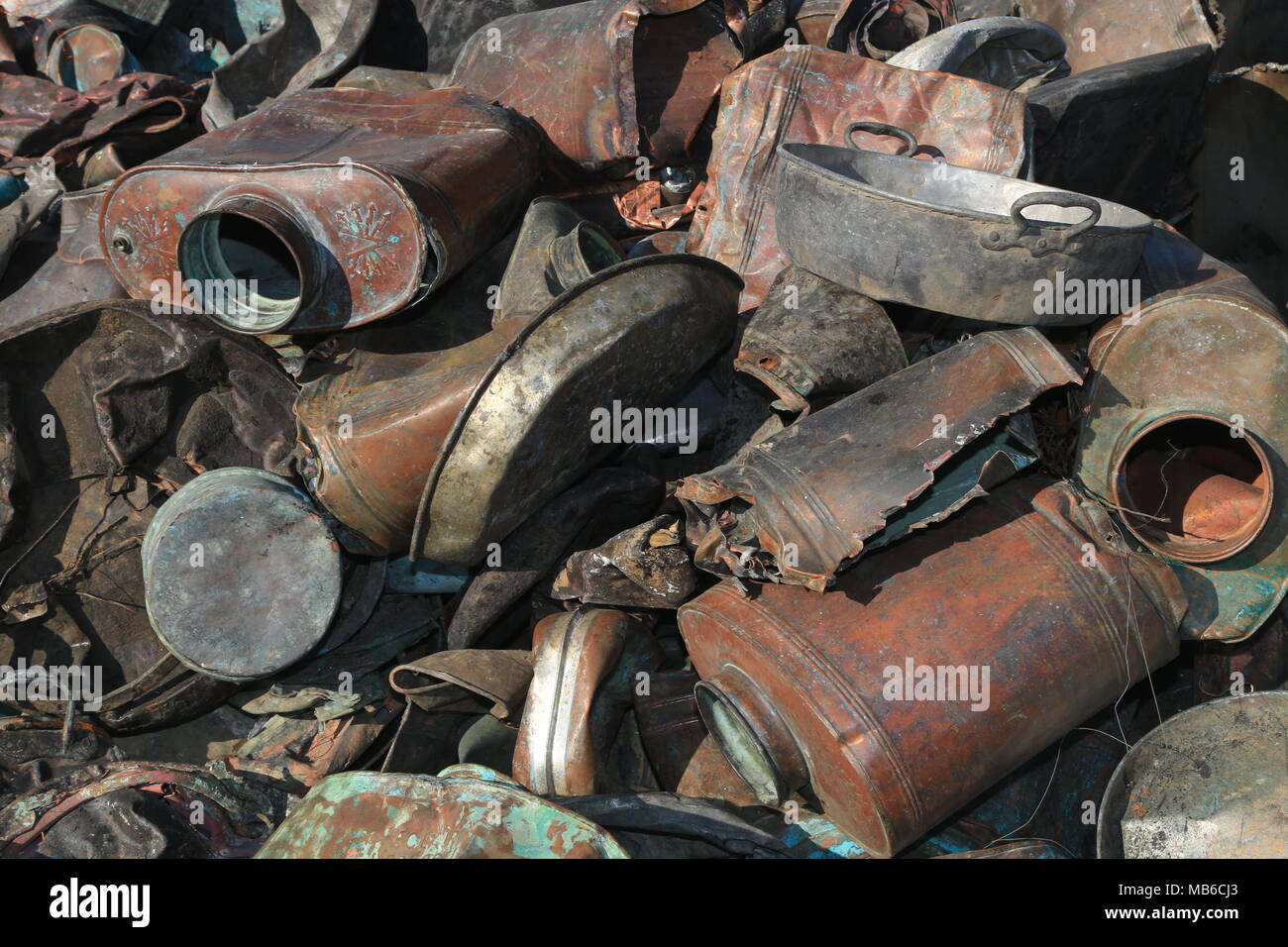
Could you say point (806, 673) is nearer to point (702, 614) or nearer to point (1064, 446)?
point (702, 614)

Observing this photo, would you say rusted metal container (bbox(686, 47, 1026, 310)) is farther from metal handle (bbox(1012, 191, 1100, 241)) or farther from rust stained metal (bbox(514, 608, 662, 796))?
rust stained metal (bbox(514, 608, 662, 796))

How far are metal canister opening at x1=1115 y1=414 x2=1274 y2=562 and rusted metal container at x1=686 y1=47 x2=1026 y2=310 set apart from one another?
1.32 meters

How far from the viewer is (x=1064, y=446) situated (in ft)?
9.95

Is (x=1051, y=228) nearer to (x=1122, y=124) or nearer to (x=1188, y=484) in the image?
(x=1188, y=484)

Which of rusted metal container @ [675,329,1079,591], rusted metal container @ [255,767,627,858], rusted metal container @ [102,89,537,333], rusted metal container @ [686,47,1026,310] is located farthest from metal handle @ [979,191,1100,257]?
rusted metal container @ [255,767,627,858]

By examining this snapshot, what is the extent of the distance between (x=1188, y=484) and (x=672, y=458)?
1.72 meters

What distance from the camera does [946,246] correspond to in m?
2.77

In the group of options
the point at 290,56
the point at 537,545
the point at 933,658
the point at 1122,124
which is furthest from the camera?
the point at 290,56

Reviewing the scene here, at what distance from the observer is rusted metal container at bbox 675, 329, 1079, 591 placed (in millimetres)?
2545

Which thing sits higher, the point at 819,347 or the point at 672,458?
the point at 819,347

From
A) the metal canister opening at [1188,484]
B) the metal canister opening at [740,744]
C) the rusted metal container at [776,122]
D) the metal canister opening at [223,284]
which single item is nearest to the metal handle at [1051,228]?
the metal canister opening at [1188,484]

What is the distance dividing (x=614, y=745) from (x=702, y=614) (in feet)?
1.75


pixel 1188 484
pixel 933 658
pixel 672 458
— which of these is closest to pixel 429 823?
pixel 933 658

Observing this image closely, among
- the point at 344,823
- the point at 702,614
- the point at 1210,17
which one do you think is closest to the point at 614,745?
the point at 702,614
